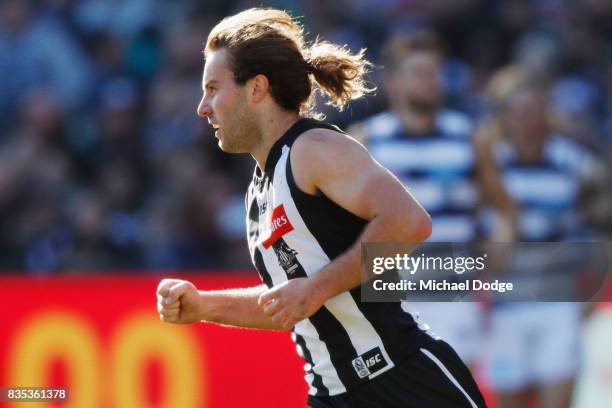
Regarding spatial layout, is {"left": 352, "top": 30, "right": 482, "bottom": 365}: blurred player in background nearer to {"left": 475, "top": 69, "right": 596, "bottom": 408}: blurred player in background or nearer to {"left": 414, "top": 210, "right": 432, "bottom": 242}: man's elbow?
{"left": 475, "top": 69, "right": 596, "bottom": 408}: blurred player in background

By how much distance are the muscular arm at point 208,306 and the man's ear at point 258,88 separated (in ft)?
2.42

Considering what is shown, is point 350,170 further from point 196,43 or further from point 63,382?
point 196,43

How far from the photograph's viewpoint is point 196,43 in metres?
10.1

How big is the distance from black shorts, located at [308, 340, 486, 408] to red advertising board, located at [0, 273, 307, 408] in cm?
283

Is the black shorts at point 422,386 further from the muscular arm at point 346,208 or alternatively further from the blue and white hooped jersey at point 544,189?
the blue and white hooped jersey at point 544,189

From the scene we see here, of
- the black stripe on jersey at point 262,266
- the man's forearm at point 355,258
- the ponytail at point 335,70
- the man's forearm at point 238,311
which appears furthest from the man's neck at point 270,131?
the man's forearm at point 355,258

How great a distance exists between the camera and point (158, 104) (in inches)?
391

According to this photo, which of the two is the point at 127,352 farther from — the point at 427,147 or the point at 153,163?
the point at 153,163

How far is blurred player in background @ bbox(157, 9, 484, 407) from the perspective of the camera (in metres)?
4.03

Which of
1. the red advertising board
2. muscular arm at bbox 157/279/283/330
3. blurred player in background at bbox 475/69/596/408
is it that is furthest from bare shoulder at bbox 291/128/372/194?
blurred player in background at bbox 475/69/596/408

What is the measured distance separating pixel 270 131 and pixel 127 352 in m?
3.02

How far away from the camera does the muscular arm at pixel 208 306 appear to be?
14.3 feet

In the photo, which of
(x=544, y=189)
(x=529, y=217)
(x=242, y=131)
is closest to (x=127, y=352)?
(x=529, y=217)

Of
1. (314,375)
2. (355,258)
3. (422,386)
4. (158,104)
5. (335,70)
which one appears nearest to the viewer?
(355,258)
